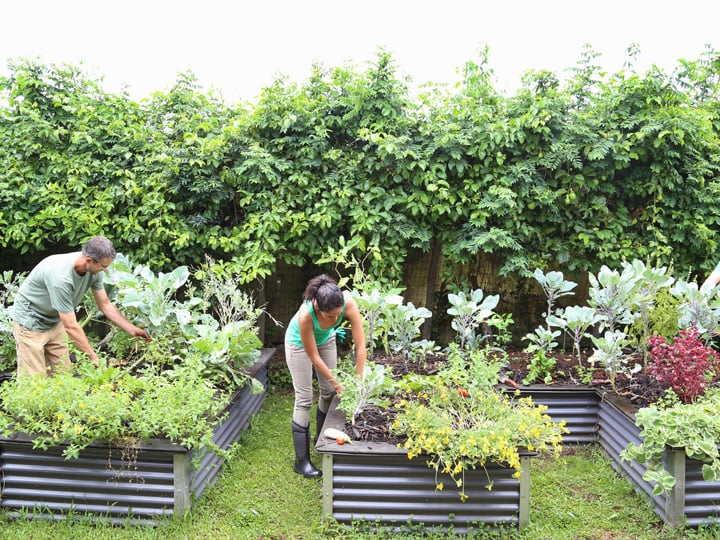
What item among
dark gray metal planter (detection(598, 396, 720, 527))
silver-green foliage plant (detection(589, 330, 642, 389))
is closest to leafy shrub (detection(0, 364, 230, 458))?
dark gray metal planter (detection(598, 396, 720, 527))

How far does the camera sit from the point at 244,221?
5.11m

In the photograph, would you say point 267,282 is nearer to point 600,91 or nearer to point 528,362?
point 528,362

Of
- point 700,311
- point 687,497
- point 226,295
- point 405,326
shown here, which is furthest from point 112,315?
point 700,311

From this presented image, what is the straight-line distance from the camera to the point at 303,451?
3594 mm

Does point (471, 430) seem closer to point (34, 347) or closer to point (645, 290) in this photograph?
point (645, 290)

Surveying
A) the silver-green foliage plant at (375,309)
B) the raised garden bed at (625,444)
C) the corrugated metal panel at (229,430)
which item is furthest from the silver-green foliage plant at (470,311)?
the corrugated metal panel at (229,430)

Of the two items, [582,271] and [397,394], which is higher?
[582,271]

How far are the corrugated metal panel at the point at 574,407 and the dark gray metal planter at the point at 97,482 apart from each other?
254 cm

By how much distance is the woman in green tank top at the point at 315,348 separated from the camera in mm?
3129

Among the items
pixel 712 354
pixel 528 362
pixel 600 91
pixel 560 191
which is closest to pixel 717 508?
pixel 712 354

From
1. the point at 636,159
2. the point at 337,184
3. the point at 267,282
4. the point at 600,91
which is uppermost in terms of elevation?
the point at 600,91

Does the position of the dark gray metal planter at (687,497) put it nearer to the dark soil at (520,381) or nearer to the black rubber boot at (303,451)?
the dark soil at (520,381)

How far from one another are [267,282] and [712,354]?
4076mm

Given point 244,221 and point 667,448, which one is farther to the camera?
point 244,221
